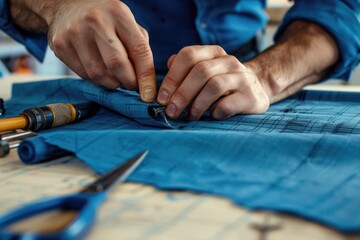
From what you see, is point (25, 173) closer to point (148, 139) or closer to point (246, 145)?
point (148, 139)

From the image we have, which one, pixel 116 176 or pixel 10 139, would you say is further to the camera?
pixel 10 139

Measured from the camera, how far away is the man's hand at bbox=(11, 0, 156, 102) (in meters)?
0.65

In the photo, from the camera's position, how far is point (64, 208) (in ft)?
1.16

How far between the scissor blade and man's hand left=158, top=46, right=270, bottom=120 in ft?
0.60

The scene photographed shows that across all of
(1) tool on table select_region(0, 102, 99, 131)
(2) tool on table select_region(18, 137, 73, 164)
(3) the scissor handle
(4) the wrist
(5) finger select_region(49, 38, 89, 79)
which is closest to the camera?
(3) the scissor handle

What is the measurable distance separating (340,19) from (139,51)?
51 cm

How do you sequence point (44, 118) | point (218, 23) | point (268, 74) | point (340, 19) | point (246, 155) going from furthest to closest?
1. point (218, 23)
2. point (340, 19)
3. point (268, 74)
4. point (44, 118)
5. point (246, 155)

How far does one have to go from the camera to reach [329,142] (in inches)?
19.6

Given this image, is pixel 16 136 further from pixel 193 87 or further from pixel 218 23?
pixel 218 23

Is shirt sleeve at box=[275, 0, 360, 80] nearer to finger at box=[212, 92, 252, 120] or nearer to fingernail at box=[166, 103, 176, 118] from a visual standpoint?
finger at box=[212, 92, 252, 120]


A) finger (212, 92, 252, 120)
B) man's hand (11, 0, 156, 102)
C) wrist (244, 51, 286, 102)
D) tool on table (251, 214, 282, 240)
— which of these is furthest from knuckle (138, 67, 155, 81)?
tool on table (251, 214, 282, 240)

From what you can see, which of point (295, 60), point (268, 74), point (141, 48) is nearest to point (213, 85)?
point (141, 48)

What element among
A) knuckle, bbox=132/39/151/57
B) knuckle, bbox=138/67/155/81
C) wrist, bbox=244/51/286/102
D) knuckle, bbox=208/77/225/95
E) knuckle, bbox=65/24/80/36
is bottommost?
wrist, bbox=244/51/286/102

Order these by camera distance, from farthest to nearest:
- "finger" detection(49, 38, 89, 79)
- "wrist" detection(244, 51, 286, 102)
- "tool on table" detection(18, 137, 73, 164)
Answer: "wrist" detection(244, 51, 286, 102) → "finger" detection(49, 38, 89, 79) → "tool on table" detection(18, 137, 73, 164)
